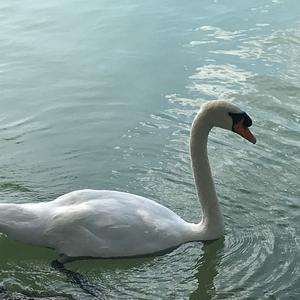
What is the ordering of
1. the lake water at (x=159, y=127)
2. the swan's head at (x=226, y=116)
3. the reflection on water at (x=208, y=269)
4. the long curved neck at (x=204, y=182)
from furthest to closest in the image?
the long curved neck at (x=204, y=182), the swan's head at (x=226, y=116), the lake water at (x=159, y=127), the reflection on water at (x=208, y=269)

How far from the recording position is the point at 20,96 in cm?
942

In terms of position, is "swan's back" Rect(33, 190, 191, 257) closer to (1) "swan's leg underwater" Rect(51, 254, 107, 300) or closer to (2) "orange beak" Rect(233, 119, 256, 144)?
(1) "swan's leg underwater" Rect(51, 254, 107, 300)

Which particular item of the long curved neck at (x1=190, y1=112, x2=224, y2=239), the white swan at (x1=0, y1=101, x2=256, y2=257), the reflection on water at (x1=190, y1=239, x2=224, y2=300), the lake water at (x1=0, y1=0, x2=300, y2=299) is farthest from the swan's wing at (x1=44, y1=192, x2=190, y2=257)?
the long curved neck at (x1=190, y1=112, x2=224, y2=239)

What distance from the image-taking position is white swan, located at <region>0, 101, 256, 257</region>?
17.2 feet

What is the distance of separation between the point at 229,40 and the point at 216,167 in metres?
4.68

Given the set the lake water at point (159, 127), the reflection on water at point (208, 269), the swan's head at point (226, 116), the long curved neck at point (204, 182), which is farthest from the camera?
the long curved neck at point (204, 182)

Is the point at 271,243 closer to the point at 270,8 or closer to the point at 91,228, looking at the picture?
the point at 91,228

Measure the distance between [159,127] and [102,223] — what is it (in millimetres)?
2947

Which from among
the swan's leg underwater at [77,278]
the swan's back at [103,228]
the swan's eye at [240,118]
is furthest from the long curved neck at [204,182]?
the swan's leg underwater at [77,278]

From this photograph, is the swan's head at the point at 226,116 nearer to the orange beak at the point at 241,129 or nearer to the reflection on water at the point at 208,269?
the orange beak at the point at 241,129

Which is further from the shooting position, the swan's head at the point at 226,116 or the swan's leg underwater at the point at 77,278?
the swan's head at the point at 226,116

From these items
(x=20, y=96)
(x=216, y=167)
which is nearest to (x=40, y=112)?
(x=20, y=96)

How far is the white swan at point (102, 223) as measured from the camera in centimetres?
523

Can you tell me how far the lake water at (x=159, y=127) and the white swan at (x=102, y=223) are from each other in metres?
0.14
